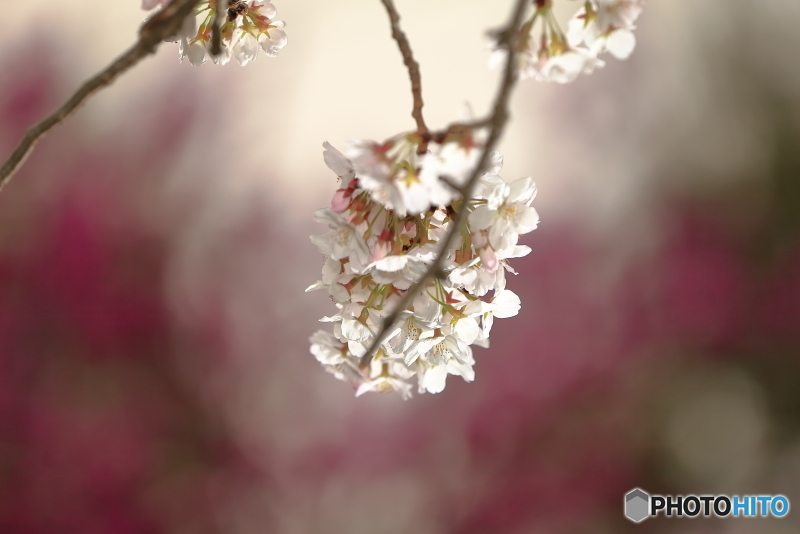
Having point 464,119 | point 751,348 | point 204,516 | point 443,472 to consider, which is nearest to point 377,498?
point 443,472

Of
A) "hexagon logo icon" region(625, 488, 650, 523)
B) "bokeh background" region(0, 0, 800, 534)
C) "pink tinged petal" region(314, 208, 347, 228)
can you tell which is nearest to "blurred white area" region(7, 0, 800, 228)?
"bokeh background" region(0, 0, 800, 534)

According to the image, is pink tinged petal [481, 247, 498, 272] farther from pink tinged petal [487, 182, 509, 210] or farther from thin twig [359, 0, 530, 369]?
Result: thin twig [359, 0, 530, 369]

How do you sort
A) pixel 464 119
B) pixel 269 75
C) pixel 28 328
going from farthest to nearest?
pixel 269 75
pixel 28 328
pixel 464 119

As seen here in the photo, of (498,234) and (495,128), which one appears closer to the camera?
(495,128)

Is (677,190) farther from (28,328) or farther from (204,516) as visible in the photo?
(28,328)

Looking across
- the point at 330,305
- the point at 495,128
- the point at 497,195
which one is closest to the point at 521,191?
the point at 497,195

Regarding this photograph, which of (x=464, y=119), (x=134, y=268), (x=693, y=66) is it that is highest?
(x=693, y=66)

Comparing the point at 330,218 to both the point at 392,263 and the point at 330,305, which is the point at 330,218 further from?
the point at 330,305
